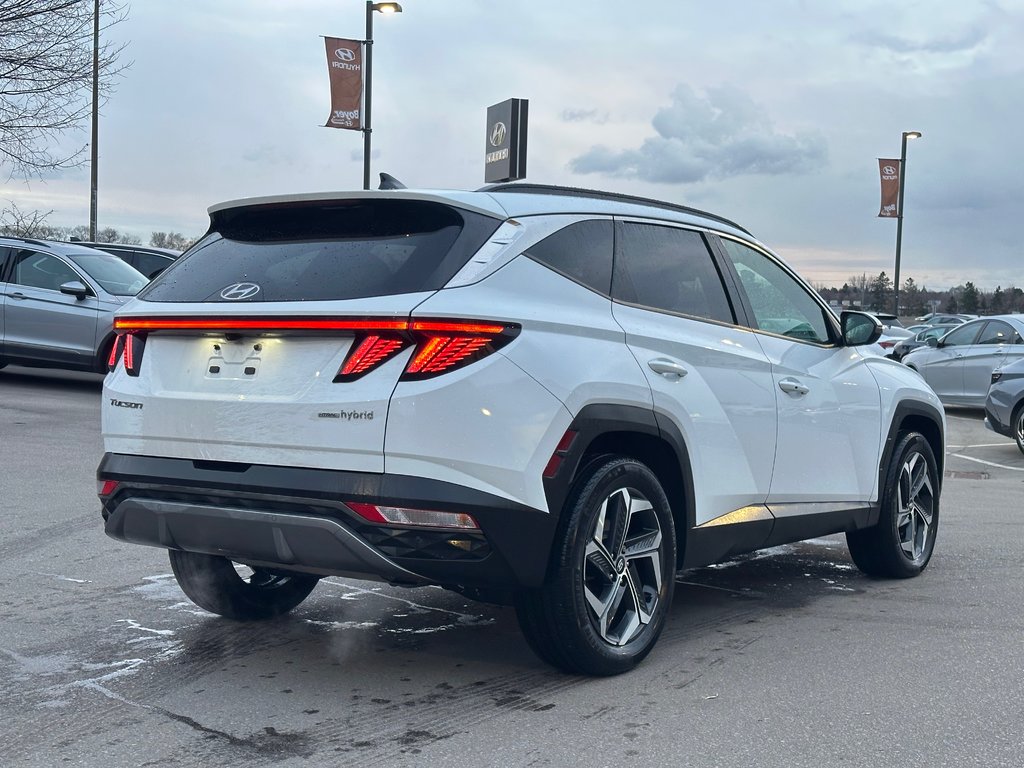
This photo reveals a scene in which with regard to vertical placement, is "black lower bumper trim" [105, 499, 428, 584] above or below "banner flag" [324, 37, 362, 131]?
below

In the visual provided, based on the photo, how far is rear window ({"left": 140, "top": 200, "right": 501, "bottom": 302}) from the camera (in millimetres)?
4270

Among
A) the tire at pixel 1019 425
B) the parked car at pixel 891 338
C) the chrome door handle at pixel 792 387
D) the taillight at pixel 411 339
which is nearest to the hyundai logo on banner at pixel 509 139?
the tire at pixel 1019 425

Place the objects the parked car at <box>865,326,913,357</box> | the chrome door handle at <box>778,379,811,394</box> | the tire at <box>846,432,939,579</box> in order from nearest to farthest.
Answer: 1. the chrome door handle at <box>778,379,811,394</box>
2. the tire at <box>846,432,939,579</box>
3. the parked car at <box>865,326,913,357</box>

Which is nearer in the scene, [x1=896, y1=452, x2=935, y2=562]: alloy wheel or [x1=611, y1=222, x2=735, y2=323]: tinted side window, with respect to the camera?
[x1=611, y1=222, x2=735, y2=323]: tinted side window

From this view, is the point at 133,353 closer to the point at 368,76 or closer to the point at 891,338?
the point at 368,76

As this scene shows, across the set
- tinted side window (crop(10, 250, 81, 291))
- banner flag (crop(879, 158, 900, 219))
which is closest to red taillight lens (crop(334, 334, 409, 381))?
tinted side window (crop(10, 250, 81, 291))

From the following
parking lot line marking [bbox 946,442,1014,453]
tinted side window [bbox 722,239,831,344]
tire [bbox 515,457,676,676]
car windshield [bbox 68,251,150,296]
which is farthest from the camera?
car windshield [bbox 68,251,150,296]

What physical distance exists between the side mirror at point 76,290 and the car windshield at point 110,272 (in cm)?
26

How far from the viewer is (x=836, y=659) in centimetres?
507

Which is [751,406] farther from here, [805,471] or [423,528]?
[423,528]

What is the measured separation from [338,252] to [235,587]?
1750 millimetres

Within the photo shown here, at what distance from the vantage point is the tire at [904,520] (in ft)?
21.8

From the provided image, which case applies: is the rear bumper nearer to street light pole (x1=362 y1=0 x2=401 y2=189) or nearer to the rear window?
the rear window

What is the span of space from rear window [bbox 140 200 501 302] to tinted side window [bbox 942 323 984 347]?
16.4 metres
